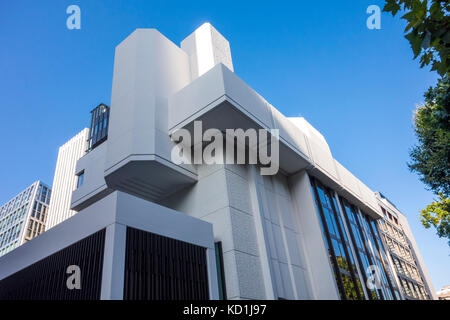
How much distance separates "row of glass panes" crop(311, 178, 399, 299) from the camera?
17391 millimetres

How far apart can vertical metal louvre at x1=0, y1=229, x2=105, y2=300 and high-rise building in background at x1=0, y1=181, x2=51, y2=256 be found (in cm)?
7418

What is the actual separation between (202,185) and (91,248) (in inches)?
237

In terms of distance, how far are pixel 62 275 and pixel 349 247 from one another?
1563 centimetres

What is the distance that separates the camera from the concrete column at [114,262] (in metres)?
8.83

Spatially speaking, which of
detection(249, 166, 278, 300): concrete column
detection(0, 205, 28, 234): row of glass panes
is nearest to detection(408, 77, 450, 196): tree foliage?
detection(249, 166, 278, 300): concrete column

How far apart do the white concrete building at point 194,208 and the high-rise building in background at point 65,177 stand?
72.2 metres

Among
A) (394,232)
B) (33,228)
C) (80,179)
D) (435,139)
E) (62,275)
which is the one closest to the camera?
(62,275)

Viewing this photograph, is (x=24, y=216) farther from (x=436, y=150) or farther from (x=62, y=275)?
(x=436, y=150)

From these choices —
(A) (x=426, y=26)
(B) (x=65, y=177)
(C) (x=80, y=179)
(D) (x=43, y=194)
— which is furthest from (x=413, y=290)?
(D) (x=43, y=194)

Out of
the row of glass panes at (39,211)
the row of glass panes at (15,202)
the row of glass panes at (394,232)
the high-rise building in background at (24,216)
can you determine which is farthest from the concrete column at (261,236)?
the row of glass panes at (15,202)

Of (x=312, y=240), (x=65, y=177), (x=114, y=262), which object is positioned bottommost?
(x=114, y=262)

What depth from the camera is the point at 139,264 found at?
9.97 metres

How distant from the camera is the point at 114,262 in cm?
921

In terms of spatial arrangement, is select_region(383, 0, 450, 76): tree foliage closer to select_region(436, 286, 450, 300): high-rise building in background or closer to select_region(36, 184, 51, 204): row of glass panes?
select_region(436, 286, 450, 300): high-rise building in background
